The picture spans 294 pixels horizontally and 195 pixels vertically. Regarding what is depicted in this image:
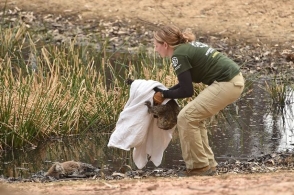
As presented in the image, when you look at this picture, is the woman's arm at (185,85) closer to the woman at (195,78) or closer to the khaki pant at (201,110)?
the woman at (195,78)

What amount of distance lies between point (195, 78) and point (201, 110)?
27 centimetres

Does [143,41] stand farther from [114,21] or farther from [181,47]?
[181,47]

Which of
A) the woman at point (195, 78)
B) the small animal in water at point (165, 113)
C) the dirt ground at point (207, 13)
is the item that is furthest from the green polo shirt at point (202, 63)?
the dirt ground at point (207, 13)

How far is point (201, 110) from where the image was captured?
7055 millimetres

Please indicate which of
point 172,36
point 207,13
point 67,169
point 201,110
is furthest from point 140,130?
point 207,13

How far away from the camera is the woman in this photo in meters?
6.88

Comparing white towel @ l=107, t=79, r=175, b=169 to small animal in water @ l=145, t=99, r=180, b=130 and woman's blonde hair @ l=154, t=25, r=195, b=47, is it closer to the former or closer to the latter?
small animal in water @ l=145, t=99, r=180, b=130

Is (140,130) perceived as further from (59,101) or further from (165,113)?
(59,101)

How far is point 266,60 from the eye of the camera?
516 inches

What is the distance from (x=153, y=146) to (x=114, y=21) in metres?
8.37

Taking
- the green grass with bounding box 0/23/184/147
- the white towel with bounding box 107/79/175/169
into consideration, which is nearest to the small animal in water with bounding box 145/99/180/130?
the white towel with bounding box 107/79/175/169

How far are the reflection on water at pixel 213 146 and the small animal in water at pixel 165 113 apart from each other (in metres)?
0.89

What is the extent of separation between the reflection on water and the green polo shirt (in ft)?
4.36

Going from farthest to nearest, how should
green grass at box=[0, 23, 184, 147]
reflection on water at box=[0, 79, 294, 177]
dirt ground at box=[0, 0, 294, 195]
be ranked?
dirt ground at box=[0, 0, 294, 195]
green grass at box=[0, 23, 184, 147]
reflection on water at box=[0, 79, 294, 177]
